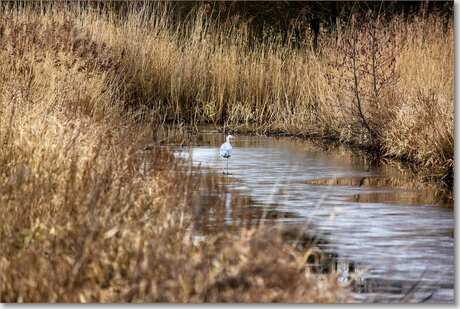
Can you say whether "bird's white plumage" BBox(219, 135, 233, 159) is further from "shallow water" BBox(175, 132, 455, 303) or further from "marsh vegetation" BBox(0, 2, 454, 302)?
"marsh vegetation" BBox(0, 2, 454, 302)

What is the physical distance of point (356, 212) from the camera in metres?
7.74

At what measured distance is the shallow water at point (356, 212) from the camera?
5543 mm

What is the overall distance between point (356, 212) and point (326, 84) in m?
6.57

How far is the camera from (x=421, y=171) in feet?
33.8

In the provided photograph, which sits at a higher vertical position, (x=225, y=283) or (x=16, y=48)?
(x=16, y=48)

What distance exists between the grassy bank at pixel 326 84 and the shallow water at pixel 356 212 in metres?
0.59

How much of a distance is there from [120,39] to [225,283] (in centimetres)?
1228

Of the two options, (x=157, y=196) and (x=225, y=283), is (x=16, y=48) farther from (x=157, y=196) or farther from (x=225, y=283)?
(x=225, y=283)

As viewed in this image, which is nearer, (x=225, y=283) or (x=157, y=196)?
(x=225, y=283)

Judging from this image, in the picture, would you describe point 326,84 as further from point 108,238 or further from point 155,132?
point 108,238

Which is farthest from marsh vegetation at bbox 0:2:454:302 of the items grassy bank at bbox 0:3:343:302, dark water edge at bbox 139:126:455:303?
dark water edge at bbox 139:126:455:303

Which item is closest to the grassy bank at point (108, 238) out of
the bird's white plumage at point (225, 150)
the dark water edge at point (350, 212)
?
the dark water edge at point (350, 212)

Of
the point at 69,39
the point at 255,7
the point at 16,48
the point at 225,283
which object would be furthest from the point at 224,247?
the point at 255,7

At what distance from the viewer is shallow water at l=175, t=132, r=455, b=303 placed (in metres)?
5.54
